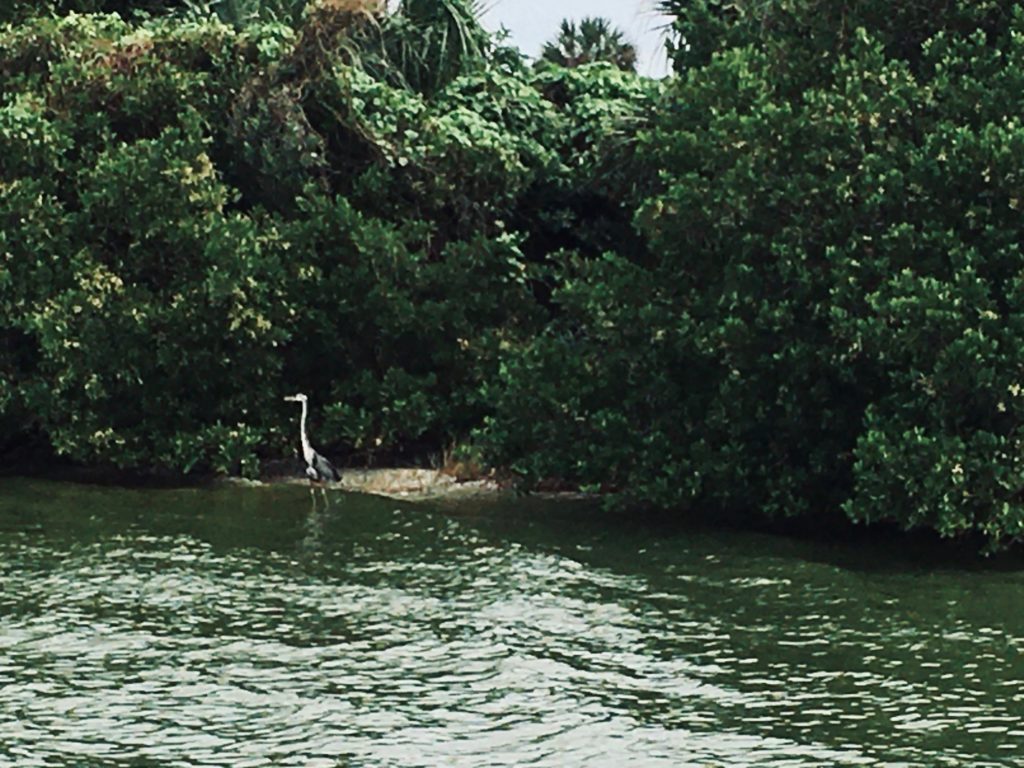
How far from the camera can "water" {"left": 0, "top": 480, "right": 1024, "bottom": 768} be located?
11789 millimetres

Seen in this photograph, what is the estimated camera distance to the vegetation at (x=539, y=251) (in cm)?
1741

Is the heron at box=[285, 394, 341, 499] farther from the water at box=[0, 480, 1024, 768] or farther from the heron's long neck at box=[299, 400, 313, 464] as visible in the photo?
the water at box=[0, 480, 1024, 768]

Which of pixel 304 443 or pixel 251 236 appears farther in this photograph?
pixel 251 236

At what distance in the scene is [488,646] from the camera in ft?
47.3

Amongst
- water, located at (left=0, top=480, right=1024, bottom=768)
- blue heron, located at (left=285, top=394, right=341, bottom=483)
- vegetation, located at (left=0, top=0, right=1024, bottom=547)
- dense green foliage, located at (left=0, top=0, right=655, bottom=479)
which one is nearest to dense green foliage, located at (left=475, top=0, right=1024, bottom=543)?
vegetation, located at (left=0, top=0, right=1024, bottom=547)

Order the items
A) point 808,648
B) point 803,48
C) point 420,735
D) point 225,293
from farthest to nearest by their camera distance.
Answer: point 225,293
point 803,48
point 808,648
point 420,735

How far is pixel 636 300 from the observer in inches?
781

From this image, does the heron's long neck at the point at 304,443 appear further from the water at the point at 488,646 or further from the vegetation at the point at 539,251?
the water at the point at 488,646

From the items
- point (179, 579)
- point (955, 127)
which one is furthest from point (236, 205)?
point (955, 127)

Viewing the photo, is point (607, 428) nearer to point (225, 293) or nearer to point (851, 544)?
point (851, 544)

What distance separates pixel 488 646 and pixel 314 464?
8465 millimetres

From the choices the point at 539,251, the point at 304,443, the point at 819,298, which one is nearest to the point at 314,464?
the point at 304,443

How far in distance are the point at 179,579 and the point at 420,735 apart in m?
5.81

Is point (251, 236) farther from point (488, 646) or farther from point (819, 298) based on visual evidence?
point (488, 646)
